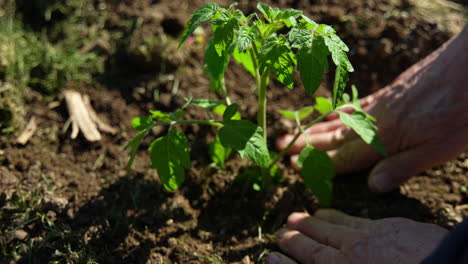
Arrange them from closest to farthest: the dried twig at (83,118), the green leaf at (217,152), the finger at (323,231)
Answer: the finger at (323,231) → the green leaf at (217,152) → the dried twig at (83,118)

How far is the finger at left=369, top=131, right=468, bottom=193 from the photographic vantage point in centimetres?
235

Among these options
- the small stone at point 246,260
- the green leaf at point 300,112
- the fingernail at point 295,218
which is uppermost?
the green leaf at point 300,112

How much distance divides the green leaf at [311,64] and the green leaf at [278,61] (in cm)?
6

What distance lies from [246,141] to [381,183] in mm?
973

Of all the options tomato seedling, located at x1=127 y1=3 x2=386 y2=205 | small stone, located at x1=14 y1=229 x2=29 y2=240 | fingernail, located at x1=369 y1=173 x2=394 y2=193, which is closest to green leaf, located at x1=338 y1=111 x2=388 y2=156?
tomato seedling, located at x1=127 y1=3 x2=386 y2=205

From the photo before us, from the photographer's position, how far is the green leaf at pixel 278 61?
1.67 metres

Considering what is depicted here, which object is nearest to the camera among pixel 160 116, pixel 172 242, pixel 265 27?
pixel 265 27

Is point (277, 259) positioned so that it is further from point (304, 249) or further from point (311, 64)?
point (311, 64)

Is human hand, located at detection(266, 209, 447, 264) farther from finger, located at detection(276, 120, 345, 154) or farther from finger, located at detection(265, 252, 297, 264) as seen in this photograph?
finger, located at detection(276, 120, 345, 154)

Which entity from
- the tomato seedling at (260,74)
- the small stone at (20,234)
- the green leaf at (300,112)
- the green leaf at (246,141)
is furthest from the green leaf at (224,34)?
the small stone at (20,234)

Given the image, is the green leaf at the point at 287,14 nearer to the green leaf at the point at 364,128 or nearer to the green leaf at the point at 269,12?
the green leaf at the point at 269,12

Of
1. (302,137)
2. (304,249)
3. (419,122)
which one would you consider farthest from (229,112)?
(419,122)


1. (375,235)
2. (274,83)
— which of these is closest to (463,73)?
(375,235)

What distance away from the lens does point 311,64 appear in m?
Answer: 1.63
